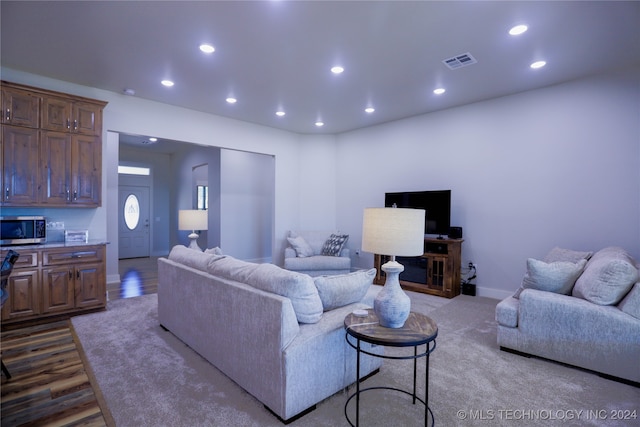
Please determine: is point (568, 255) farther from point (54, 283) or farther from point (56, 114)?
point (56, 114)

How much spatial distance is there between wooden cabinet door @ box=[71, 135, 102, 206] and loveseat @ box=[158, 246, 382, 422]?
2.38 m

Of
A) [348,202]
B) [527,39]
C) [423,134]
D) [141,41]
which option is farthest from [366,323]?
[348,202]

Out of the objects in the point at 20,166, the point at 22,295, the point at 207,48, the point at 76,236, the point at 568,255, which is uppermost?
the point at 207,48

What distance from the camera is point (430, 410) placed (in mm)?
1998

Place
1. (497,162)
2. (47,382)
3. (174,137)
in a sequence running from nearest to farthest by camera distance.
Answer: (47,382)
(497,162)
(174,137)

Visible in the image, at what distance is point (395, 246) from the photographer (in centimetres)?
193

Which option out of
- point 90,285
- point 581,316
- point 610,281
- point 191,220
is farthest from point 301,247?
point 610,281

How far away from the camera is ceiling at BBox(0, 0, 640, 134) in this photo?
2.60m

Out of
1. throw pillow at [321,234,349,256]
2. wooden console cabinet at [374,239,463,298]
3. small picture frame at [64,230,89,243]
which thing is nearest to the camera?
small picture frame at [64,230,89,243]

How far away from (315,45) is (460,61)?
1609mm

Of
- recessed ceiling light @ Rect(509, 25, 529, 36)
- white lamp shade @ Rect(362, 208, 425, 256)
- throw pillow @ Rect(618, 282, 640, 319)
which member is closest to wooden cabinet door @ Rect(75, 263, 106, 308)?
white lamp shade @ Rect(362, 208, 425, 256)

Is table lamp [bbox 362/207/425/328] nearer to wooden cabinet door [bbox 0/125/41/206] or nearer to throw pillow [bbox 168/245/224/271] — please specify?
throw pillow [bbox 168/245/224/271]

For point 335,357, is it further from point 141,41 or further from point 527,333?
point 141,41

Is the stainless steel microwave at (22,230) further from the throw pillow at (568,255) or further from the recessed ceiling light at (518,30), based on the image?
the throw pillow at (568,255)
